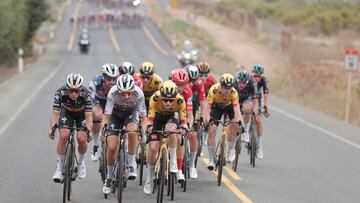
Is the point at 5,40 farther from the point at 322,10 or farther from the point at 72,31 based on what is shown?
the point at 322,10

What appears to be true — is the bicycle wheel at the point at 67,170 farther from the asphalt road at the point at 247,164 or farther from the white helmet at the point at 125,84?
the white helmet at the point at 125,84

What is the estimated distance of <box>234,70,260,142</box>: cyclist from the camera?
1558 cm

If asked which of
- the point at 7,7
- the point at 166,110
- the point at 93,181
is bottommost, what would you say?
the point at 93,181

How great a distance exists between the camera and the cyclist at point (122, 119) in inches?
467

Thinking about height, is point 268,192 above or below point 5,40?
below

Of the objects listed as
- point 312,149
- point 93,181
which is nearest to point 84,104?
point 93,181

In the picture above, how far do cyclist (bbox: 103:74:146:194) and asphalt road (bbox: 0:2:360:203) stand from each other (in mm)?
508

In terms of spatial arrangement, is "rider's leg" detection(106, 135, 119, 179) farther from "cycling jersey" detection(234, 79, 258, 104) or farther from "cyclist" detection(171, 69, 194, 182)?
"cycling jersey" detection(234, 79, 258, 104)

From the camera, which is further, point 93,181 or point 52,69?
point 52,69

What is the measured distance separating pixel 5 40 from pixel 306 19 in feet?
183

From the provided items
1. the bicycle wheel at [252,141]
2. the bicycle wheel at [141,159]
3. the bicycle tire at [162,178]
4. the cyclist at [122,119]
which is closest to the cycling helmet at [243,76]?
the bicycle wheel at [252,141]

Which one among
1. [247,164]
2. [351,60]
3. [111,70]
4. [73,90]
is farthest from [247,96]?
[351,60]

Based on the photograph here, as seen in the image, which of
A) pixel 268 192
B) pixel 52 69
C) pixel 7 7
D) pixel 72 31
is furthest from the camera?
pixel 72 31

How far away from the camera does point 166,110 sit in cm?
1227
